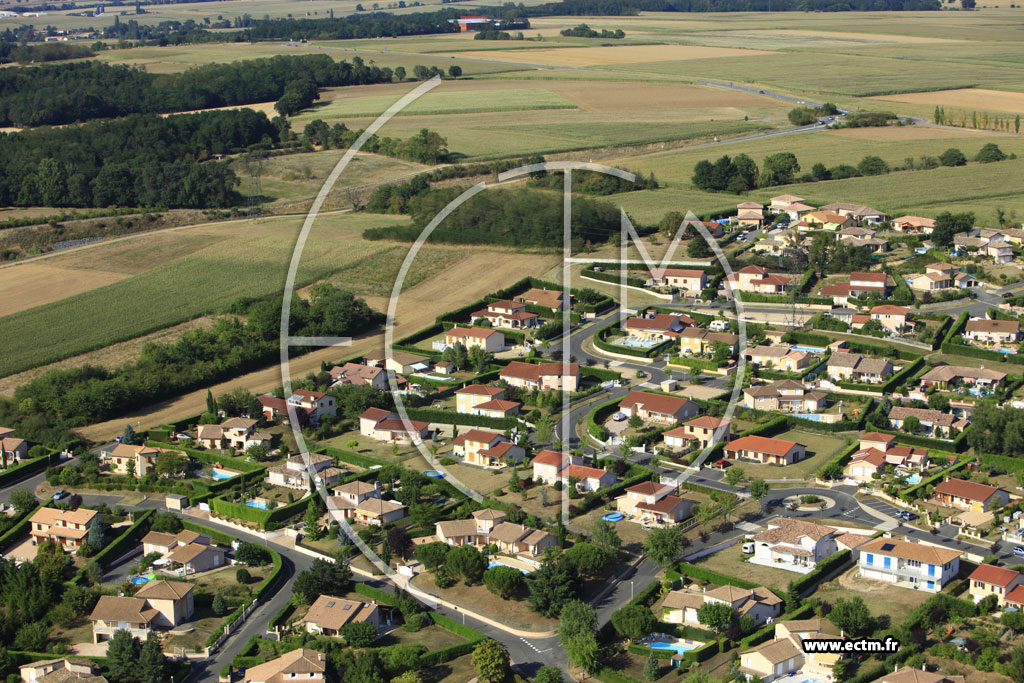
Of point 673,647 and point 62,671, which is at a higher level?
point 62,671

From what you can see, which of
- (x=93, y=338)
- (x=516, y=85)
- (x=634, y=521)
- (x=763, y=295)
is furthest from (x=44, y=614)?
(x=516, y=85)

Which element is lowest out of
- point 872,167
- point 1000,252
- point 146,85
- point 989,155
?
point 1000,252

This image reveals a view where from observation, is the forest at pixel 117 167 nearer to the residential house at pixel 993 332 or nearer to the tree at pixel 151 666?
the residential house at pixel 993 332

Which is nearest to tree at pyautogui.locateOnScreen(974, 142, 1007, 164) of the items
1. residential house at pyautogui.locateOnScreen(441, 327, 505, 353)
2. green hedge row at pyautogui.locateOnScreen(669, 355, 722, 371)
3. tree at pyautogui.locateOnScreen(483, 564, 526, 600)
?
green hedge row at pyautogui.locateOnScreen(669, 355, 722, 371)

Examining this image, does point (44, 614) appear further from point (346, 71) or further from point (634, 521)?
point (346, 71)

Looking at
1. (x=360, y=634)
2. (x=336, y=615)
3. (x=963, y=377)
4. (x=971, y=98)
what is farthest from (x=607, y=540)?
(x=971, y=98)

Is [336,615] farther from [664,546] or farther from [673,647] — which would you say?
[664,546]

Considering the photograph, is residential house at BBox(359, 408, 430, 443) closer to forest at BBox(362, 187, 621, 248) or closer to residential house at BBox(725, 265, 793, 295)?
residential house at BBox(725, 265, 793, 295)
